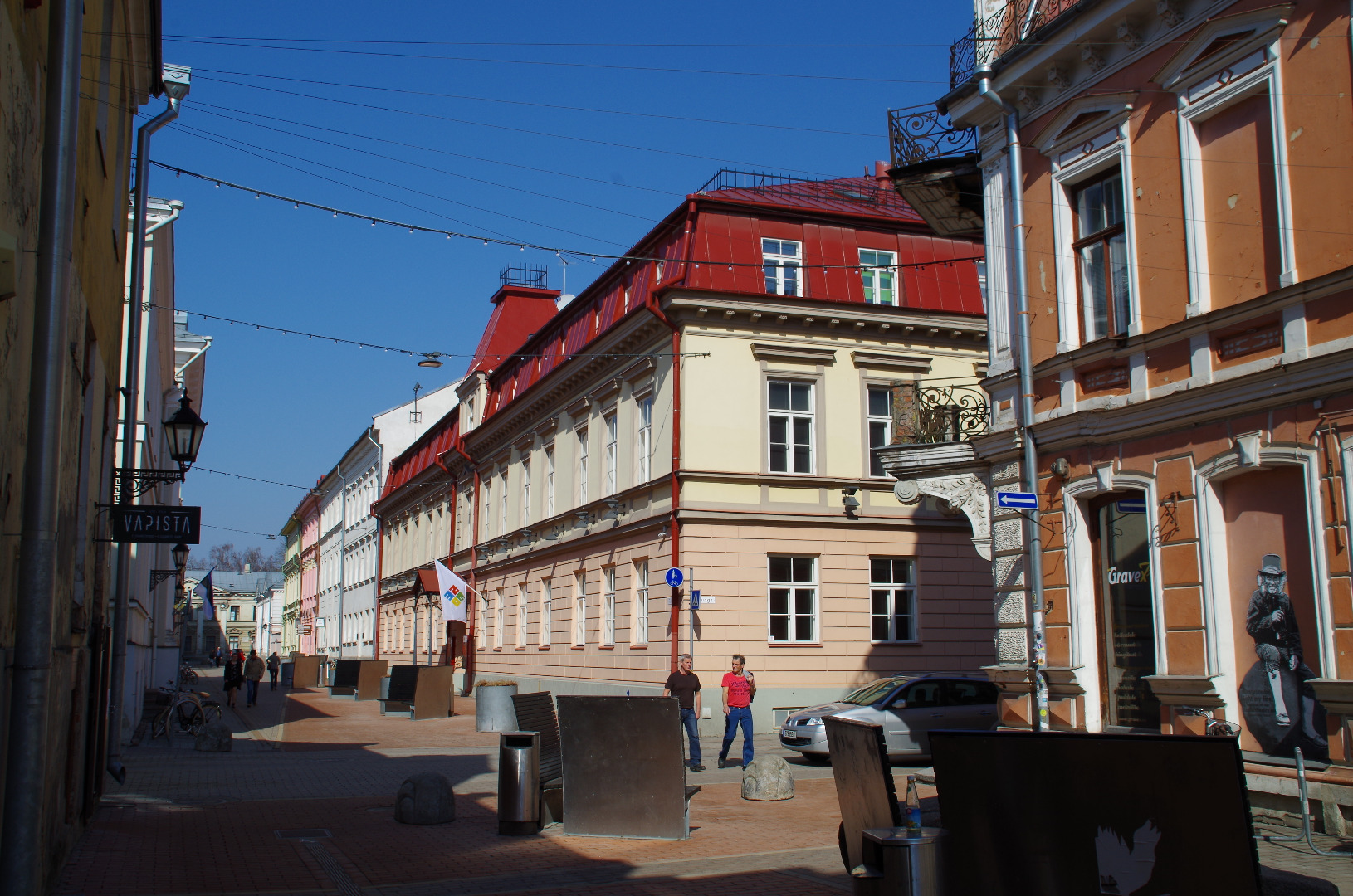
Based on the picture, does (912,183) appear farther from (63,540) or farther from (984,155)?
(63,540)

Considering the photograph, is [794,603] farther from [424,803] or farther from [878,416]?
[424,803]

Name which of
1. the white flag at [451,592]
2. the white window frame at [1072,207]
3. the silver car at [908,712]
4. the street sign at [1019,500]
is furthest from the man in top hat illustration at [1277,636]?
the white flag at [451,592]

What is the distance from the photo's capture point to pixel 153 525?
10359 millimetres

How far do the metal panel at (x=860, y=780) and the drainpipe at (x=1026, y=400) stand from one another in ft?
21.7

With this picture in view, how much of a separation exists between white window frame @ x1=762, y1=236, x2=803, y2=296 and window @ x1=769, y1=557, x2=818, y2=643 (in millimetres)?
5689

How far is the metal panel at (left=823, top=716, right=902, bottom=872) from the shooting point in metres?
6.12

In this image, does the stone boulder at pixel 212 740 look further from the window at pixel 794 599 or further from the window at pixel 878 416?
the window at pixel 878 416

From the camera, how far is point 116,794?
14234mm

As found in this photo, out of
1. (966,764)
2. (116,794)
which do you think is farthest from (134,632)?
(966,764)

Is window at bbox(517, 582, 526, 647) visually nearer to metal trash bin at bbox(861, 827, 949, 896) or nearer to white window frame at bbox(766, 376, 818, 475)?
white window frame at bbox(766, 376, 818, 475)

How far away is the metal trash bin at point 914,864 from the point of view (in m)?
5.46

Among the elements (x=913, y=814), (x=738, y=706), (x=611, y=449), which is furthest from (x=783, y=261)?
(x=913, y=814)

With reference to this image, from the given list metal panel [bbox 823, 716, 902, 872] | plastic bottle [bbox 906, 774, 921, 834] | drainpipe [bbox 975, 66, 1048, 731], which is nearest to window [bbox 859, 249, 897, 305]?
drainpipe [bbox 975, 66, 1048, 731]

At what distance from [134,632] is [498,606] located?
46.5 feet
